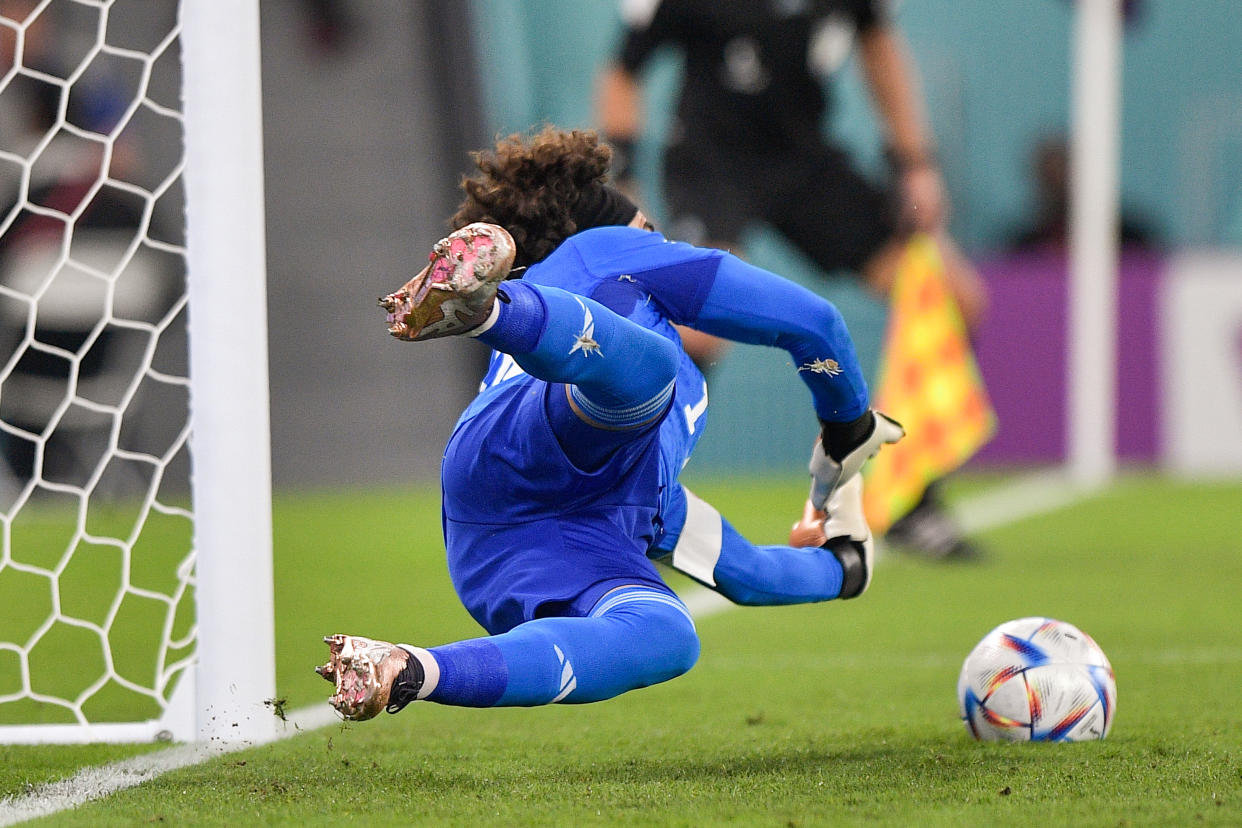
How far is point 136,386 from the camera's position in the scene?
132 inches

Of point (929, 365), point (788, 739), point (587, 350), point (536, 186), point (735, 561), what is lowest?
point (788, 739)

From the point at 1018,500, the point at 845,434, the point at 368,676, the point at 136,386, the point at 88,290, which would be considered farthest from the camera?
the point at 1018,500

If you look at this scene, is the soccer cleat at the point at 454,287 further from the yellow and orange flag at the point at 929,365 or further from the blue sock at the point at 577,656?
the yellow and orange flag at the point at 929,365

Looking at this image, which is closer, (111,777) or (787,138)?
(111,777)

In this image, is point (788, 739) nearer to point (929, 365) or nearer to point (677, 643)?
point (677, 643)

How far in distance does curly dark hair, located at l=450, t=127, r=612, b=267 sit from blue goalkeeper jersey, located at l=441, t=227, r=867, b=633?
0.10 metres

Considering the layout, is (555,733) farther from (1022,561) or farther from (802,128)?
(802,128)

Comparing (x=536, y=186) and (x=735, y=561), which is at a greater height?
(x=536, y=186)

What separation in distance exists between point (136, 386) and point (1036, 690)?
1.82m

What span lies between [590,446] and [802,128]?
402 cm

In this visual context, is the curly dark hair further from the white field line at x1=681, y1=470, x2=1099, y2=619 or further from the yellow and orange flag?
the white field line at x1=681, y1=470, x2=1099, y2=619

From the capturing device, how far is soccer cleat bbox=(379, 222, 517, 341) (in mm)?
2029

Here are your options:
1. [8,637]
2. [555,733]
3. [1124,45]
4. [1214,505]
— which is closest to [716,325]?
[555,733]

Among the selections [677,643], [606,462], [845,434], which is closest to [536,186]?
[606,462]
